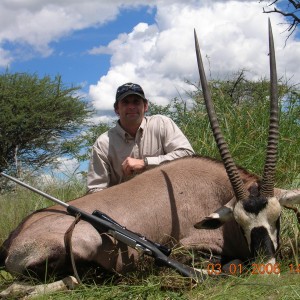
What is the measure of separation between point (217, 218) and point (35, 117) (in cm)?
1253

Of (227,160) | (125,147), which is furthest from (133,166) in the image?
(227,160)

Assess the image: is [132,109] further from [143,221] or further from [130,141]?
[143,221]

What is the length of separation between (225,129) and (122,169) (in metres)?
1.96

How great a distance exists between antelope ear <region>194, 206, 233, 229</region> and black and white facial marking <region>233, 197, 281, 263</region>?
0.44 ft

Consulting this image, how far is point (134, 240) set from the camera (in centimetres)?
392

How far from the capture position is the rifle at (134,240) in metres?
3.74

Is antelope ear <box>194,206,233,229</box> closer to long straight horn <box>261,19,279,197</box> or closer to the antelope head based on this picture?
the antelope head

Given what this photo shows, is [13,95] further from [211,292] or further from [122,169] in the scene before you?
[211,292]

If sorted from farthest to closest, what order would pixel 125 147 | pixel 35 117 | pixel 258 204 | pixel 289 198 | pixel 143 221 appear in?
pixel 35 117
pixel 125 147
pixel 143 221
pixel 289 198
pixel 258 204

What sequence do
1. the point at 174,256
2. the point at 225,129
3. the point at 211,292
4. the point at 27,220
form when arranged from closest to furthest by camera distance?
the point at 211,292, the point at 174,256, the point at 27,220, the point at 225,129

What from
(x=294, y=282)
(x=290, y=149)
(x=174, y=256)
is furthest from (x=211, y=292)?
(x=290, y=149)

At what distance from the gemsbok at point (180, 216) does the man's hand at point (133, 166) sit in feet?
1.08

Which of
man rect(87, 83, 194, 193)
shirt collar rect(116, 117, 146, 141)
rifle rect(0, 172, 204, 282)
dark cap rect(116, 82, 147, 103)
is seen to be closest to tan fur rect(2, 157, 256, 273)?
rifle rect(0, 172, 204, 282)

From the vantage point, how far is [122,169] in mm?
5160
